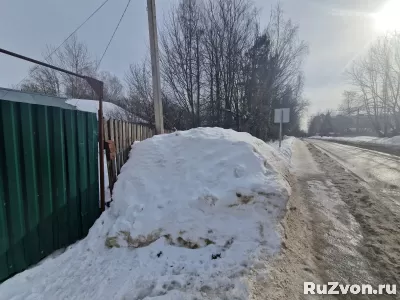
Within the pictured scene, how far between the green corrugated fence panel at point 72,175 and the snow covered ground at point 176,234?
0.26m

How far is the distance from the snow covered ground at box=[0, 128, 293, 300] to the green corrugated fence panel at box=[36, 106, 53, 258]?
11.3 inches

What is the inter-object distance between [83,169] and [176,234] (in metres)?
1.95

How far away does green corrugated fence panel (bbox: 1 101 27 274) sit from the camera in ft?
8.90

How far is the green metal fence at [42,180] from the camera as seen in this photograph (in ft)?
9.00

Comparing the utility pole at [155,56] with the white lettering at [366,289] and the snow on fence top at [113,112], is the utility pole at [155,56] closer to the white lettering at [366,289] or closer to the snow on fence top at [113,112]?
the white lettering at [366,289]

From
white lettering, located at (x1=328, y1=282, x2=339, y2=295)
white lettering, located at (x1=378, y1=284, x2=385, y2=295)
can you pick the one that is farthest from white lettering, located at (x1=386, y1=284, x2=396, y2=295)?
white lettering, located at (x1=328, y1=282, x2=339, y2=295)

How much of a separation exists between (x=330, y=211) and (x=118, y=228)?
4.26 metres

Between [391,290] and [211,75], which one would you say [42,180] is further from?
[211,75]

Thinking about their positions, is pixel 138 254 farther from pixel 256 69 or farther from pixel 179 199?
pixel 256 69

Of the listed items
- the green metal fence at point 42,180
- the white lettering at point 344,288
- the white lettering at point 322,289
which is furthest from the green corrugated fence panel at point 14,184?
the white lettering at point 344,288

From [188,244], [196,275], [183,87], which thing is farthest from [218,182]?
A: [183,87]

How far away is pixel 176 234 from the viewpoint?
3258 millimetres

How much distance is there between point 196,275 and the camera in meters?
2.66

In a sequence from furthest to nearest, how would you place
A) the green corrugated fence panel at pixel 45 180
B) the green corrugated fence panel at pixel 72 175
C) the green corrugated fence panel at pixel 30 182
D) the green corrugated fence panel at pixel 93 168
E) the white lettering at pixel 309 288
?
1. the green corrugated fence panel at pixel 93 168
2. the green corrugated fence panel at pixel 72 175
3. the green corrugated fence panel at pixel 45 180
4. the green corrugated fence panel at pixel 30 182
5. the white lettering at pixel 309 288
